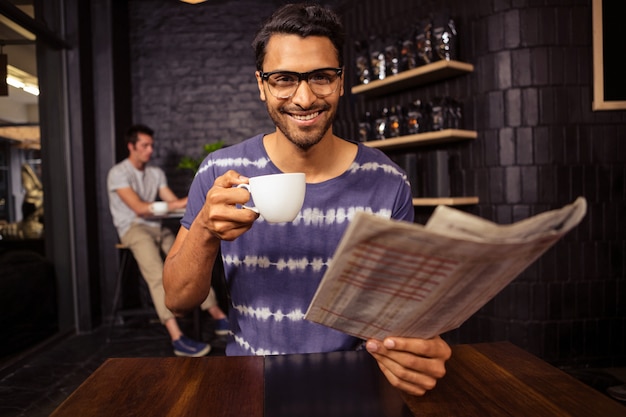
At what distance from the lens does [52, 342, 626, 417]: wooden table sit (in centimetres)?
71

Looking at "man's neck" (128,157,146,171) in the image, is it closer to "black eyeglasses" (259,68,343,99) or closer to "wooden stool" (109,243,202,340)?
"wooden stool" (109,243,202,340)

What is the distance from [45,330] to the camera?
3.90 meters

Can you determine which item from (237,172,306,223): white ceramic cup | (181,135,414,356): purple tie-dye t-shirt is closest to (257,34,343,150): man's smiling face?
(181,135,414,356): purple tie-dye t-shirt

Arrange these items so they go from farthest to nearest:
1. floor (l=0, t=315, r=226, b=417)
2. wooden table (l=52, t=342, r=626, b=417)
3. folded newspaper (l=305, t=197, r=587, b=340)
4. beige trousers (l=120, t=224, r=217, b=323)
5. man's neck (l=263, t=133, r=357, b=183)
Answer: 1. beige trousers (l=120, t=224, r=217, b=323)
2. floor (l=0, t=315, r=226, b=417)
3. man's neck (l=263, t=133, r=357, b=183)
4. wooden table (l=52, t=342, r=626, b=417)
5. folded newspaper (l=305, t=197, r=587, b=340)

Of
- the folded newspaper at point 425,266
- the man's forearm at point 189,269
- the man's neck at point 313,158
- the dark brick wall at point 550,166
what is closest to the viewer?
the folded newspaper at point 425,266

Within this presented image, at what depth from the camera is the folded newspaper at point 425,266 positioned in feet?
1.64

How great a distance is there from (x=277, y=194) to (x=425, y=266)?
0.38 meters

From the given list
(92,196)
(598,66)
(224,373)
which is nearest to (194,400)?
(224,373)

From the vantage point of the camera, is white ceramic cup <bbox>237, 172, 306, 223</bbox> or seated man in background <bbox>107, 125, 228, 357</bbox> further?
seated man in background <bbox>107, 125, 228, 357</bbox>

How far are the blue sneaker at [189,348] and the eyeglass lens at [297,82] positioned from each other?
110 inches

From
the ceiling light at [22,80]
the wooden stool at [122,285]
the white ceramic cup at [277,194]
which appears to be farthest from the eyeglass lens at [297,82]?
the wooden stool at [122,285]

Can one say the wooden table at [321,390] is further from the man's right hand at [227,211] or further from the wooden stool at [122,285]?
the wooden stool at [122,285]

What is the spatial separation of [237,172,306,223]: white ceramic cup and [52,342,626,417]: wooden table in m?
0.26

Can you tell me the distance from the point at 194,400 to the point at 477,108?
2.99 m
